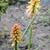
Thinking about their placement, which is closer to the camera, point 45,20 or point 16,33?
point 16,33

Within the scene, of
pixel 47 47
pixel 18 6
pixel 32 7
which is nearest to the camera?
pixel 32 7

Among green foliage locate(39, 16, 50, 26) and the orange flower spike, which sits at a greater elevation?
the orange flower spike

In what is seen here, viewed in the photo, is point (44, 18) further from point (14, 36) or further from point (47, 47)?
point (14, 36)

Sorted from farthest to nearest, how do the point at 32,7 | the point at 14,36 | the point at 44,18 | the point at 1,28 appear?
the point at 44,18 < the point at 1,28 < the point at 32,7 < the point at 14,36

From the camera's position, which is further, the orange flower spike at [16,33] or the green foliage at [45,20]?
the green foliage at [45,20]

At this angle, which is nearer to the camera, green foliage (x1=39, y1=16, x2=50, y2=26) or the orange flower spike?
the orange flower spike

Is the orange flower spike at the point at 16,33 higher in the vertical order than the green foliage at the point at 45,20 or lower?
higher

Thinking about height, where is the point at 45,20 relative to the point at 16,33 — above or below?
below

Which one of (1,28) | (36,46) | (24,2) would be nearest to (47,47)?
(36,46)

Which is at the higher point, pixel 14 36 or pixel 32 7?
pixel 32 7

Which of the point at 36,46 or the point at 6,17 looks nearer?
the point at 36,46

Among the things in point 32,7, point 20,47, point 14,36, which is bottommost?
point 20,47
